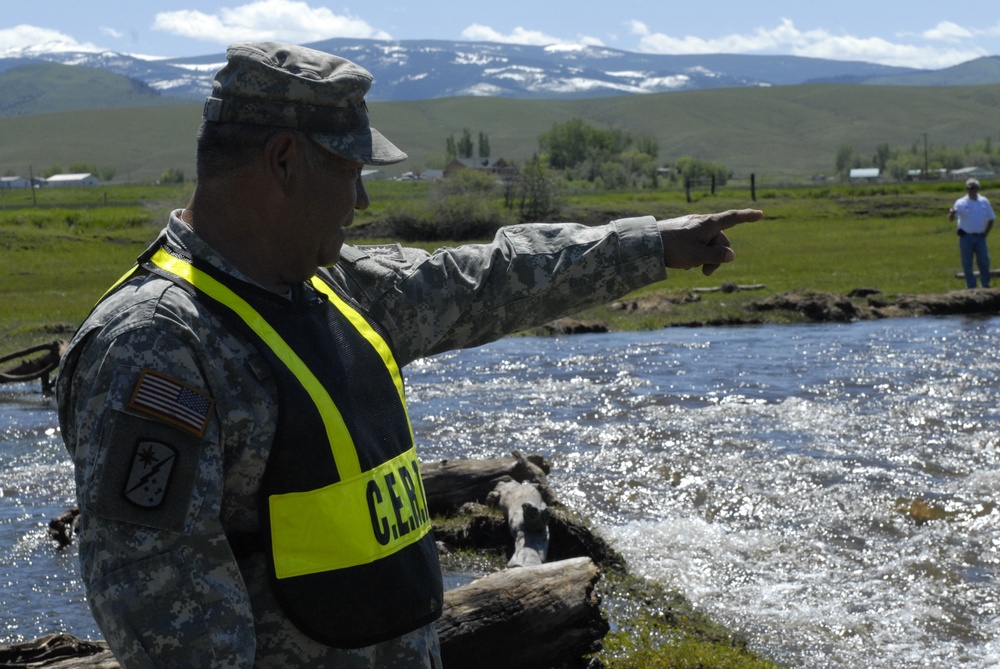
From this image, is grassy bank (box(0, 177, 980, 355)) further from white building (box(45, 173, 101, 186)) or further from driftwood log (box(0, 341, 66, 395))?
white building (box(45, 173, 101, 186))

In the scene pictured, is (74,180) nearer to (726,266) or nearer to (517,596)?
(726,266)

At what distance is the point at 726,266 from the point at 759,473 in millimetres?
20408

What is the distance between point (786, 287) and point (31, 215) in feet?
108

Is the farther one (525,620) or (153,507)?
(525,620)

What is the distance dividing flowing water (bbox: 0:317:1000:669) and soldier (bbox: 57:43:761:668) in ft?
14.8

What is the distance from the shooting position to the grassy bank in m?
21.1

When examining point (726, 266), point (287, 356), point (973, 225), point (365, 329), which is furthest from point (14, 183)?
point (287, 356)

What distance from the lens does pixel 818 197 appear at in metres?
62.8

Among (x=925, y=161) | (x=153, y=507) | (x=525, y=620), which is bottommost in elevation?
(x=925, y=161)

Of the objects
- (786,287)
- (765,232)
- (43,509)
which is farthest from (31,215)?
(43,509)

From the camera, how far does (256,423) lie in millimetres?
2230

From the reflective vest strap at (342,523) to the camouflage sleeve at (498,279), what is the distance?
1.68ft

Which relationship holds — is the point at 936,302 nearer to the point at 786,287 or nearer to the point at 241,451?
the point at 786,287

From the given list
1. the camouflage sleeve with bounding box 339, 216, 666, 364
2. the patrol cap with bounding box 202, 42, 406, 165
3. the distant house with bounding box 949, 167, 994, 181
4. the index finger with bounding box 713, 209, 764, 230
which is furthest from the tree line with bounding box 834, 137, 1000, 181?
the patrol cap with bounding box 202, 42, 406, 165
